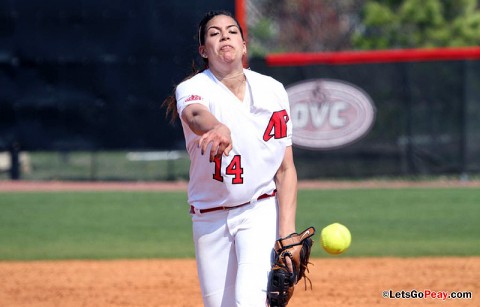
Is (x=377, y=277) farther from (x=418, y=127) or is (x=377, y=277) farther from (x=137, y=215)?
(x=418, y=127)

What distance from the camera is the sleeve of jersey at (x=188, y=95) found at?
400 cm

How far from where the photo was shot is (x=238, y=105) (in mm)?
4082

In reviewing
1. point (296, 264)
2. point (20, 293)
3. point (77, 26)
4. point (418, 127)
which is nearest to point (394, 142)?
point (418, 127)

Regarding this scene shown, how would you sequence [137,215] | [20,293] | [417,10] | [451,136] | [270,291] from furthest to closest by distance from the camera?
[417,10] < [451,136] < [137,215] < [20,293] < [270,291]

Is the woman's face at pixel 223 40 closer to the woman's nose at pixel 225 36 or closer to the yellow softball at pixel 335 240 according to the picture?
the woman's nose at pixel 225 36

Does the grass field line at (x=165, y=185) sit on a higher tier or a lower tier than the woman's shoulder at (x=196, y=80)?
lower

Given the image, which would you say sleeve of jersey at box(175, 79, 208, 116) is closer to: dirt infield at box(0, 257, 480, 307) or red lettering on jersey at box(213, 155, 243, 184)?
red lettering on jersey at box(213, 155, 243, 184)

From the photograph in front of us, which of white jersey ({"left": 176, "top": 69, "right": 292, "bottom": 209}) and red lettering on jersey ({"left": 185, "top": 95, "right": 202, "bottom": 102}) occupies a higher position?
red lettering on jersey ({"left": 185, "top": 95, "right": 202, "bottom": 102})

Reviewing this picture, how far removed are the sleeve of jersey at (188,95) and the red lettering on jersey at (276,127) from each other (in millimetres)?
314

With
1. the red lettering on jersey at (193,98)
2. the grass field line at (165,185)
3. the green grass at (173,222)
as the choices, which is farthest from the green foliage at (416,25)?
the red lettering on jersey at (193,98)

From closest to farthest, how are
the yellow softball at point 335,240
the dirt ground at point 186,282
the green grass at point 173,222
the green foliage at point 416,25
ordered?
the yellow softball at point 335,240, the dirt ground at point 186,282, the green grass at point 173,222, the green foliage at point 416,25

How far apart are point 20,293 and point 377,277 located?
3.02m

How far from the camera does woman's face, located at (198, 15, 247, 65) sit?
4121mm

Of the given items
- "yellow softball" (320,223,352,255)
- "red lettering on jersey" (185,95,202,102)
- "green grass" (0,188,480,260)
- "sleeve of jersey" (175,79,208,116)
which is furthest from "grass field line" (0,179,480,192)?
"red lettering on jersey" (185,95,202,102)
